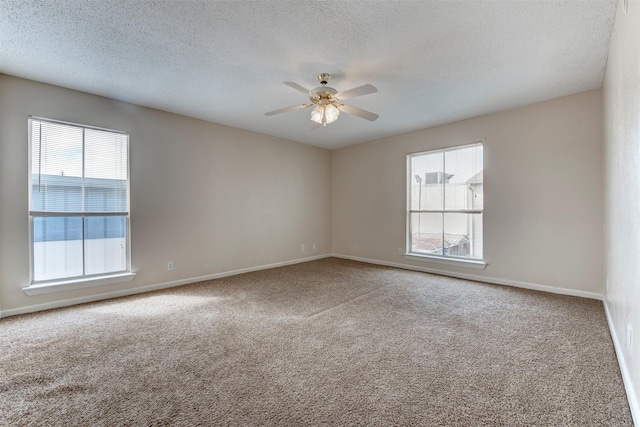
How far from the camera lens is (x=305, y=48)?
2398 mm

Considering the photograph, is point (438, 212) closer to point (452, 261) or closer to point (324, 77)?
point (452, 261)

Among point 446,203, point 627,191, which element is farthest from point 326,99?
point 446,203

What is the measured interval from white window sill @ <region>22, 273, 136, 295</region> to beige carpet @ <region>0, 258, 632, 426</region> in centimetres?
26

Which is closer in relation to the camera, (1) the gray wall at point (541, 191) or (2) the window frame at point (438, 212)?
(1) the gray wall at point (541, 191)

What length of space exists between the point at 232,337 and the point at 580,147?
445 centimetres

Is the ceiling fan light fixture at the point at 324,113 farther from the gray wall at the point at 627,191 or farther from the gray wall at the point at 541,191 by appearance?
the gray wall at the point at 541,191

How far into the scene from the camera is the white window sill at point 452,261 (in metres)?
4.21

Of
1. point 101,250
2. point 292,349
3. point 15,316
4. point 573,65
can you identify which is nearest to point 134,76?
point 101,250

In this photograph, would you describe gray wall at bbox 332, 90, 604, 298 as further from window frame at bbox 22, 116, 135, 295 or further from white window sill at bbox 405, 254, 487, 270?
window frame at bbox 22, 116, 135, 295

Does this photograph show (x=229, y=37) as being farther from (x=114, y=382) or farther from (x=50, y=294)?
(x=50, y=294)

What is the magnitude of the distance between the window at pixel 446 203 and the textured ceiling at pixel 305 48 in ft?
3.61

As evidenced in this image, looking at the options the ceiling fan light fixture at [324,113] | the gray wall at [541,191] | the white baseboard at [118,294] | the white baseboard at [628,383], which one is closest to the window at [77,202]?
the white baseboard at [118,294]

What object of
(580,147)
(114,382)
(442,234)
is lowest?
(114,382)

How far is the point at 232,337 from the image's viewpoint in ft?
7.91
